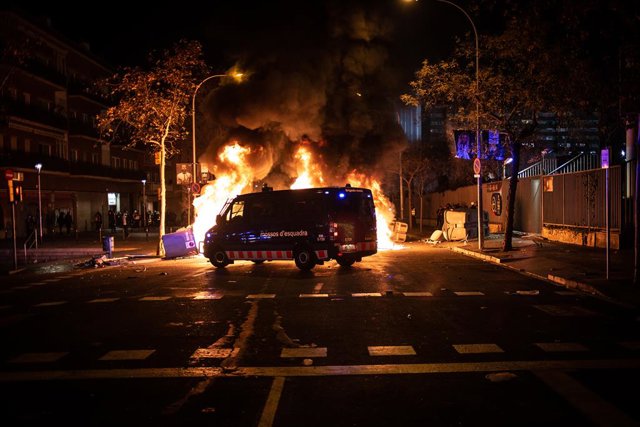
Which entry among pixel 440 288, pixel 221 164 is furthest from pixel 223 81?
pixel 440 288

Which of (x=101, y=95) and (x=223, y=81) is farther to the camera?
(x=101, y=95)

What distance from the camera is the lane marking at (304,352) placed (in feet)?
23.1

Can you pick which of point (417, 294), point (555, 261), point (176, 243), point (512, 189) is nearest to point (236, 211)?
point (176, 243)

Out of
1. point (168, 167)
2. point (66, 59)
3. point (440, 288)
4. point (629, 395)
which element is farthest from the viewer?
point (168, 167)

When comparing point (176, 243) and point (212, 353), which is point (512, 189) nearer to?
point (176, 243)

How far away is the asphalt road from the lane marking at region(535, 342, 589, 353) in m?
0.05

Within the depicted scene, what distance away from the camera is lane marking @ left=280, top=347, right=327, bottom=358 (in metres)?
7.04

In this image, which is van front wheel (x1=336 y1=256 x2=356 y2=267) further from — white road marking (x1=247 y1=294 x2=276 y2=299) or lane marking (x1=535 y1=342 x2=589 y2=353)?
lane marking (x1=535 y1=342 x2=589 y2=353)

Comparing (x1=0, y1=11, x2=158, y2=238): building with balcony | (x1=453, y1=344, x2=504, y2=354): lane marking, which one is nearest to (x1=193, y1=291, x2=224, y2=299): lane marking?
(x1=453, y1=344, x2=504, y2=354): lane marking

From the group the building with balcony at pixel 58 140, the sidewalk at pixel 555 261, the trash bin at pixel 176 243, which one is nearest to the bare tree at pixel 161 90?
the trash bin at pixel 176 243

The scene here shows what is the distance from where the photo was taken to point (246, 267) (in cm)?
1770

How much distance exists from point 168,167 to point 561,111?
5672cm

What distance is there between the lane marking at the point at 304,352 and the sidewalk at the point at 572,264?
6.07 m

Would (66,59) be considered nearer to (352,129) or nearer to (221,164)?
(221,164)
